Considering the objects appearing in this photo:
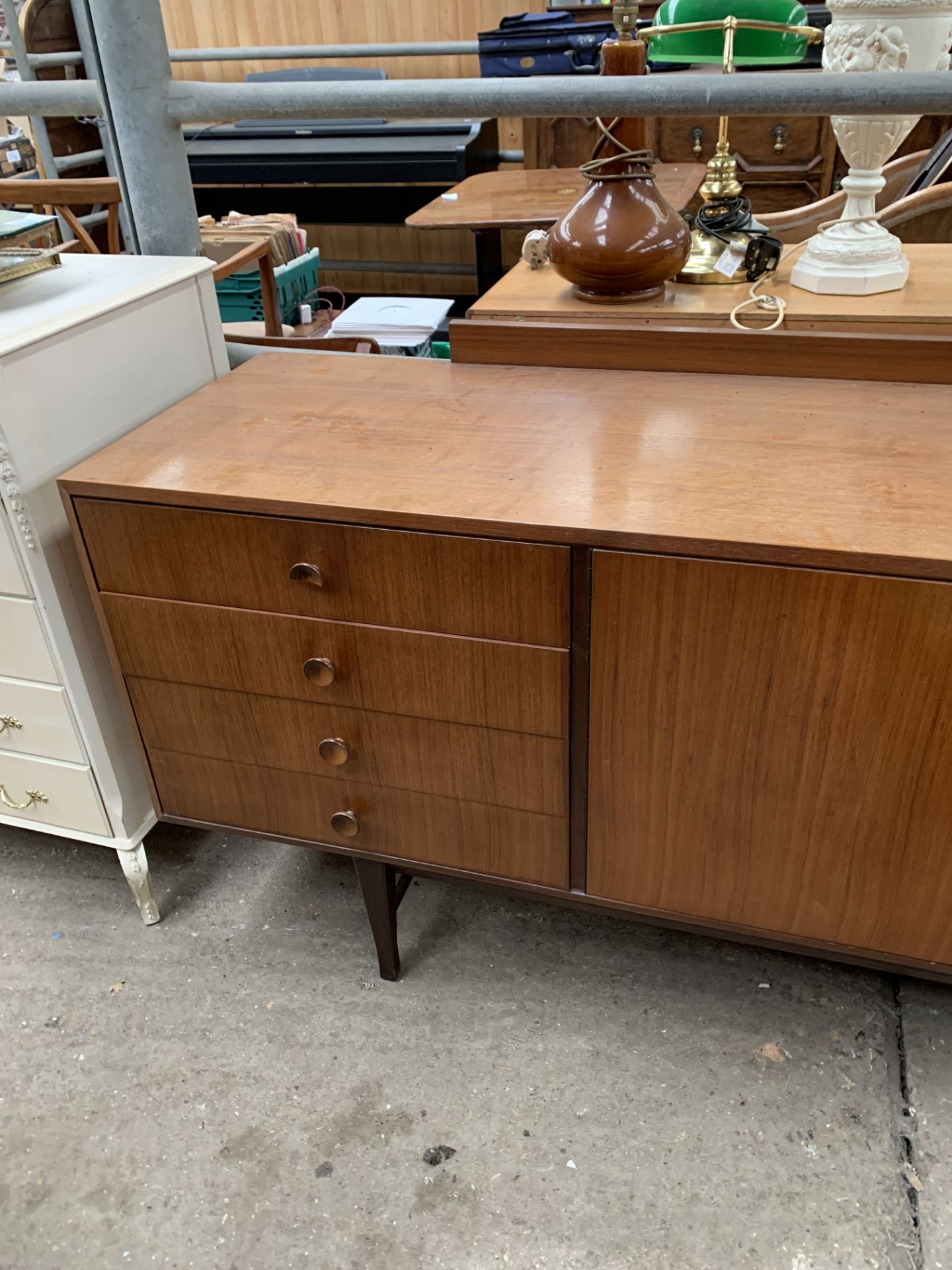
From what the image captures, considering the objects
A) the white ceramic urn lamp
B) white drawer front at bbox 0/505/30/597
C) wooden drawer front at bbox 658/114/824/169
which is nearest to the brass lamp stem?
the white ceramic urn lamp

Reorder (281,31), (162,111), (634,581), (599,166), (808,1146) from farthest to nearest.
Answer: (281,31)
(162,111)
(599,166)
(808,1146)
(634,581)

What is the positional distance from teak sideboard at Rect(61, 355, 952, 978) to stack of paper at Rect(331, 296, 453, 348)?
120 cm

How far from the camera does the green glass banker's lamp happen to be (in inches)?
48.9

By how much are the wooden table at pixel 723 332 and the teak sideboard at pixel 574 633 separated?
3 centimetres

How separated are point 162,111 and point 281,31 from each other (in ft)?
11.0

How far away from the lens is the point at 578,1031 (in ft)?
4.23

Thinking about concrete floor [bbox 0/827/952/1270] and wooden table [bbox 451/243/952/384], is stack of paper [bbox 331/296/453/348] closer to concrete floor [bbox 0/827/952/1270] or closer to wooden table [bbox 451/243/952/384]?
wooden table [bbox 451/243/952/384]

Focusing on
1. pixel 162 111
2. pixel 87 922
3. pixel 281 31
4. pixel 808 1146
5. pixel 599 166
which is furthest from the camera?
pixel 281 31

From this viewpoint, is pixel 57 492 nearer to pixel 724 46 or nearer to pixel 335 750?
pixel 335 750

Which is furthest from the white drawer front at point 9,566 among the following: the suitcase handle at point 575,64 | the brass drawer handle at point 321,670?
the suitcase handle at point 575,64

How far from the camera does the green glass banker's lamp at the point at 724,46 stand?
1242 mm

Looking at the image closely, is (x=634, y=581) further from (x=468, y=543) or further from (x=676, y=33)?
(x=676, y=33)

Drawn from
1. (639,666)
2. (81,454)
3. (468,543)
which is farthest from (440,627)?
(81,454)

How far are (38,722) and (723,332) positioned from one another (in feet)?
3.50
